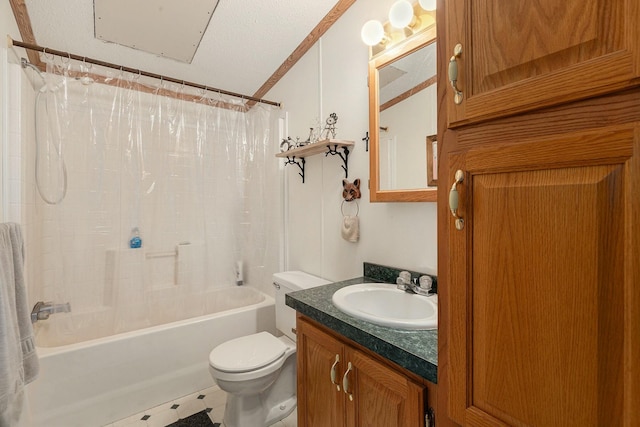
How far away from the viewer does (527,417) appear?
0.51m

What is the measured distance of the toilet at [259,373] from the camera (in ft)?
4.91

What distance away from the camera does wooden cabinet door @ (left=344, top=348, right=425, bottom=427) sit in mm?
800

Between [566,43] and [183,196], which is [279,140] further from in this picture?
[566,43]

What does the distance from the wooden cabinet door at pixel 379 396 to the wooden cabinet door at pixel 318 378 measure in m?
0.06

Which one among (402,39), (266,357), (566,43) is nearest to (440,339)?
(566,43)

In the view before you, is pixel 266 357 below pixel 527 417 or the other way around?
below

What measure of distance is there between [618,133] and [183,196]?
245 centimetres

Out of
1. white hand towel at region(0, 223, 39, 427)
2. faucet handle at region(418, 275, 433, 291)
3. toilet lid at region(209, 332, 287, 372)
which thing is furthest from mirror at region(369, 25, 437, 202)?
white hand towel at region(0, 223, 39, 427)

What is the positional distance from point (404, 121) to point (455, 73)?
859 mm

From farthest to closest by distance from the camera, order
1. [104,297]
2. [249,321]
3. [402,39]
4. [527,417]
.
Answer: [249,321] < [104,297] < [402,39] < [527,417]

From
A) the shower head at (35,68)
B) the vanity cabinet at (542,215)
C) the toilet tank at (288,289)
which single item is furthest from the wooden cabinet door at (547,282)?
the shower head at (35,68)

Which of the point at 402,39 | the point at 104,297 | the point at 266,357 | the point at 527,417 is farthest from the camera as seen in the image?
the point at 104,297

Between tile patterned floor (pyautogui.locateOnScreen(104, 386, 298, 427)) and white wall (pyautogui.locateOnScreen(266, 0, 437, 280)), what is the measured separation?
1.00 meters

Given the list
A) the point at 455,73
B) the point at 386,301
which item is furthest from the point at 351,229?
the point at 455,73
